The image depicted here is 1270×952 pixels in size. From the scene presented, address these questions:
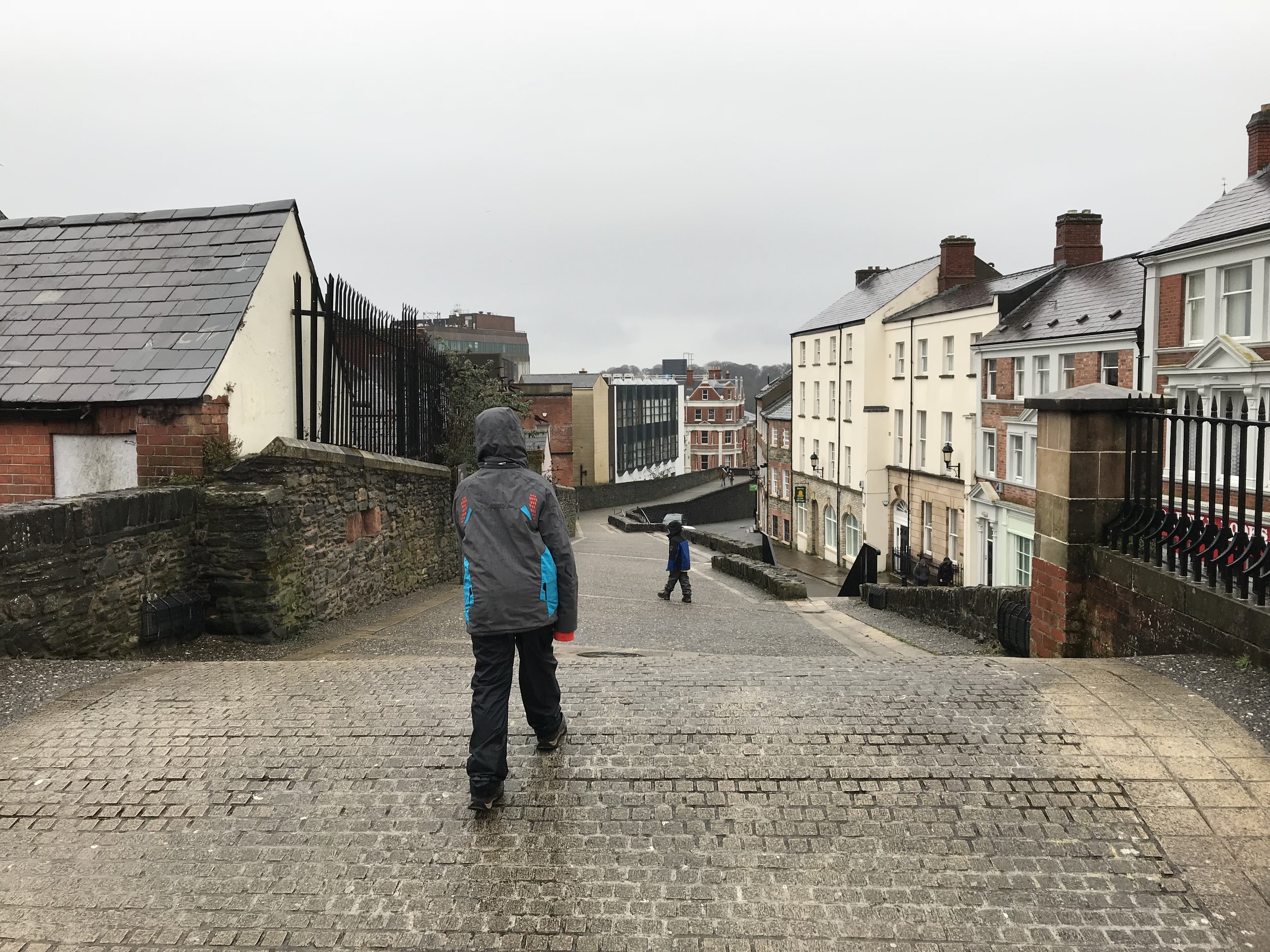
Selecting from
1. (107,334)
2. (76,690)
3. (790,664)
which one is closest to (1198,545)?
(790,664)

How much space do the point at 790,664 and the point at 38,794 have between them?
13.8 feet

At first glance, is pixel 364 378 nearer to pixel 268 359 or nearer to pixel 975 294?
pixel 268 359

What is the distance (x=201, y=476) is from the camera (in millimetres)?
9055

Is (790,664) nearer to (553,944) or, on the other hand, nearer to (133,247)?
(553,944)

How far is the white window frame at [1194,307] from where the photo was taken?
2236 cm

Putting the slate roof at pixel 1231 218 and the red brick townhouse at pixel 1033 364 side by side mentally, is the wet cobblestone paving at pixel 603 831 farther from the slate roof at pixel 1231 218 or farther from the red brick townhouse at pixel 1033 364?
the red brick townhouse at pixel 1033 364

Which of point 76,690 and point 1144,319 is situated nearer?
point 76,690

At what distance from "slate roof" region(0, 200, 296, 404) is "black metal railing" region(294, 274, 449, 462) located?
1.04 meters

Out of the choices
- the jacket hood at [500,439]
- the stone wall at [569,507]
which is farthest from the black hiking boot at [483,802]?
the stone wall at [569,507]

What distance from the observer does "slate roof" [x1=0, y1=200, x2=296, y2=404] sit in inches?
362

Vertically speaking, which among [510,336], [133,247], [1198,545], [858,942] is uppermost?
[510,336]

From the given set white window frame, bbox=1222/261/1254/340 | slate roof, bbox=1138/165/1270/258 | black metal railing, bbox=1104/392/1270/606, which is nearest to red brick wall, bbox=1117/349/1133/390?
slate roof, bbox=1138/165/1270/258

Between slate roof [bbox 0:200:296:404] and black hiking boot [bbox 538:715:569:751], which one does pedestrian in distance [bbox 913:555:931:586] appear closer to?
slate roof [bbox 0:200:296:404]

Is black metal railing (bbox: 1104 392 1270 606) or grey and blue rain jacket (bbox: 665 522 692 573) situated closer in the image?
black metal railing (bbox: 1104 392 1270 606)
